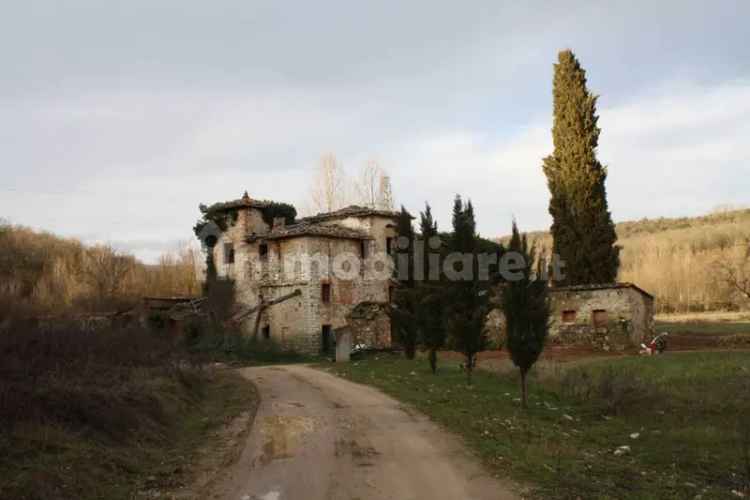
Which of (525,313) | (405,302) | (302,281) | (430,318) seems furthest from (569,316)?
(525,313)

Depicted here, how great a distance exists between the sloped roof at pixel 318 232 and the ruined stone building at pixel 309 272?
6cm

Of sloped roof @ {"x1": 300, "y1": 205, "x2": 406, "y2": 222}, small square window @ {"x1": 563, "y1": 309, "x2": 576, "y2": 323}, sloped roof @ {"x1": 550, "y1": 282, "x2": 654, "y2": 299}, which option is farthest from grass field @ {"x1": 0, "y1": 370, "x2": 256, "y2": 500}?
sloped roof @ {"x1": 300, "y1": 205, "x2": 406, "y2": 222}

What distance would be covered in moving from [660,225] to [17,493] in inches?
4494

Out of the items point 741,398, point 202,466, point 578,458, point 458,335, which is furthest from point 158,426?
point 741,398

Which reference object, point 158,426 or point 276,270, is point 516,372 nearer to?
point 158,426

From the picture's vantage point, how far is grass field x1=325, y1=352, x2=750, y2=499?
10.4 m

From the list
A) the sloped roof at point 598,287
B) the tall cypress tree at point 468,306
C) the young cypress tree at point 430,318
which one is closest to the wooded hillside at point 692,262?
the sloped roof at point 598,287

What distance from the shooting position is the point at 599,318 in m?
33.7

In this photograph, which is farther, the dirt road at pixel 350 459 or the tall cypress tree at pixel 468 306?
the tall cypress tree at pixel 468 306

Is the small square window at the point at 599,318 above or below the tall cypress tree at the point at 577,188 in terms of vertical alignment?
below

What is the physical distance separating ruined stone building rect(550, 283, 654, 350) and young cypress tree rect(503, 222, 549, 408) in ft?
51.3

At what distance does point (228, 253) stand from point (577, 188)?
20.6m

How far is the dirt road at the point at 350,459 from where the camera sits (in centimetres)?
898

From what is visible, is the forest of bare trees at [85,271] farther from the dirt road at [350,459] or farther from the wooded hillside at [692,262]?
the wooded hillside at [692,262]
